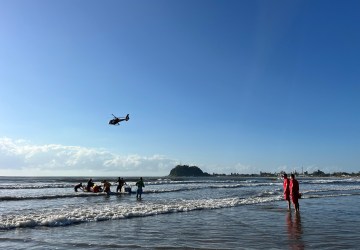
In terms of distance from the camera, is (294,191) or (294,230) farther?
(294,191)

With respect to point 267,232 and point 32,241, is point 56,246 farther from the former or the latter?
point 267,232

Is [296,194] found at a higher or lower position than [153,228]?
higher

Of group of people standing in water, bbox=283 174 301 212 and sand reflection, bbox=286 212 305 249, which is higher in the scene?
group of people standing in water, bbox=283 174 301 212

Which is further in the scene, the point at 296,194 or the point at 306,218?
the point at 296,194

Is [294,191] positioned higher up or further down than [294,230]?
higher up

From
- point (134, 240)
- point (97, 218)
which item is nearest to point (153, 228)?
point (134, 240)

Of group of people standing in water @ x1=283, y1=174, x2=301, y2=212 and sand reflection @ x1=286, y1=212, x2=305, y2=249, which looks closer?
sand reflection @ x1=286, y1=212, x2=305, y2=249

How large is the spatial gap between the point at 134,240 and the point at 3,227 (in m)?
5.73

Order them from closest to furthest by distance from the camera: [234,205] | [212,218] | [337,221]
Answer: [337,221] → [212,218] → [234,205]

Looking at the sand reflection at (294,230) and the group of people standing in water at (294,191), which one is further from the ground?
the group of people standing in water at (294,191)

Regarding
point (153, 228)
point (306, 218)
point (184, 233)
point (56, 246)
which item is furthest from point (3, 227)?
point (306, 218)

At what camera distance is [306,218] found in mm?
15664

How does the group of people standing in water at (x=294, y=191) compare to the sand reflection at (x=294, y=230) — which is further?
the group of people standing in water at (x=294, y=191)

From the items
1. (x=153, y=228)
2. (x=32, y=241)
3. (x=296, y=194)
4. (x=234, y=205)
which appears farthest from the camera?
(x=234, y=205)
